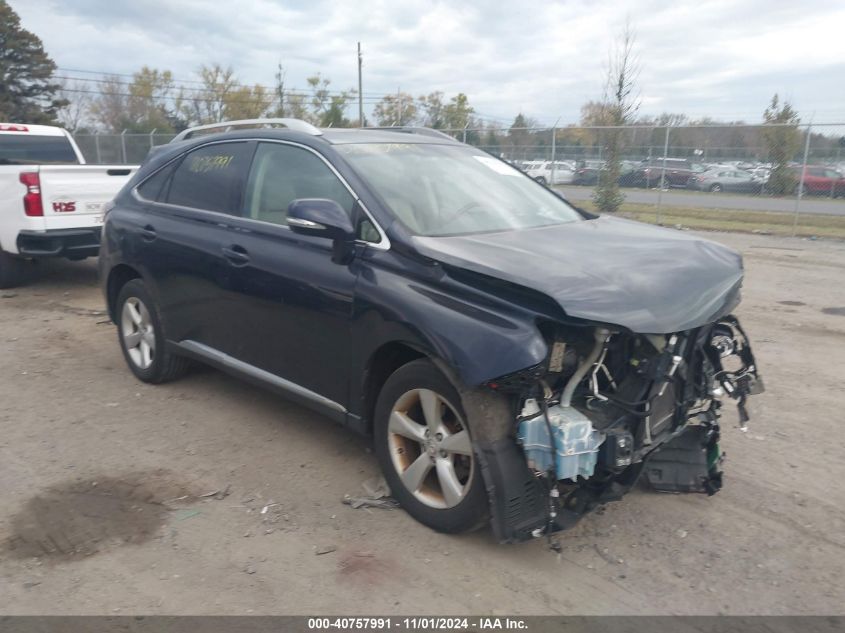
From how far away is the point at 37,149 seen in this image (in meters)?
11.1

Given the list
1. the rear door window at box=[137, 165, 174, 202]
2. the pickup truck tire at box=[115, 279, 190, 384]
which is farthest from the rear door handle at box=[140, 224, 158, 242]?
the pickup truck tire at box=[115, 279, 190, 384]

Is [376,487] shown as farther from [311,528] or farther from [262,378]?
[262,378]

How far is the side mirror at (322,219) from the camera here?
145 inches

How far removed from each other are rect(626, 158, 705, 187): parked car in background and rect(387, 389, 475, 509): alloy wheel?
15.6m

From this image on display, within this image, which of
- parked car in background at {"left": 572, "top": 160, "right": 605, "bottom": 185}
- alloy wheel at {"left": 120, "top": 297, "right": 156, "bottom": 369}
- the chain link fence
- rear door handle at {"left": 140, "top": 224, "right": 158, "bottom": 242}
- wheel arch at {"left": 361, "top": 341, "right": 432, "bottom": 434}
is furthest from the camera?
parked car in background at {"left": 572, "top": 160, "right": 605, "bottom": 185}

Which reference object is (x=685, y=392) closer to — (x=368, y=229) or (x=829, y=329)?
(x=368, y=229)

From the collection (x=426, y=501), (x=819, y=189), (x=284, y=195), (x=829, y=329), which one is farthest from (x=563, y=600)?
(x=819, y=189)

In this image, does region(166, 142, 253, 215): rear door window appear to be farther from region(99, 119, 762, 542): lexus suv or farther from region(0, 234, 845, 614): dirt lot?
region(0, 234, 845, 614): dirt lot

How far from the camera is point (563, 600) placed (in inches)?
120

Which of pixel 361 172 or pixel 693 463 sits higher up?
pixel 361 172

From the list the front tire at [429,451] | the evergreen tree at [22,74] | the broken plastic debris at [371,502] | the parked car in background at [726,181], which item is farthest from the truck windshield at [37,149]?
the evergreen tree at [22,74]

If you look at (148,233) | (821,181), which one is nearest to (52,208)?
(148,233)

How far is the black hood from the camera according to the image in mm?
2998
